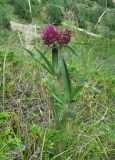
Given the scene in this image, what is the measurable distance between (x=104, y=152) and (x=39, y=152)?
11.7 inches

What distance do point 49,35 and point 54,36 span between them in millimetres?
24

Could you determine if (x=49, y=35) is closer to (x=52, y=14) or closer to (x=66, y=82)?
(x=66, y=82)

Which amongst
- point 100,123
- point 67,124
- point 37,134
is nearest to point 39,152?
point 37,134

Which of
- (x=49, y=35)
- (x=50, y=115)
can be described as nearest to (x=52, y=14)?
(x=50, y=115)

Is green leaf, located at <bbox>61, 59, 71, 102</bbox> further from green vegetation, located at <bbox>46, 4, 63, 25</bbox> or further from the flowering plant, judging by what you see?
green vegetation, located at <bbox>46, 4, 63, 25</bbox>

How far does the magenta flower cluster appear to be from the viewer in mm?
2203

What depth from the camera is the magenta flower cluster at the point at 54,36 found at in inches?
86.7

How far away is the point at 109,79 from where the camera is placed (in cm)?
336

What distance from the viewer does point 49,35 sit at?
7.29ft

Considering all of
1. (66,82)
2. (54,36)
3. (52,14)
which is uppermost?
(54,36)

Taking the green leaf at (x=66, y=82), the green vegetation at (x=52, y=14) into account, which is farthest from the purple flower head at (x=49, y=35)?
the green vegetation at (x=52, y=14)

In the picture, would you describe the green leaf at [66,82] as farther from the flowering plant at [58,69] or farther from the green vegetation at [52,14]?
the green vegetation at [52,14]

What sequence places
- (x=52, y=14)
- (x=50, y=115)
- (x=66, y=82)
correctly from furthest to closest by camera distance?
(x=52, y=14) → (x=50, y=115) → (x=66, y=82)

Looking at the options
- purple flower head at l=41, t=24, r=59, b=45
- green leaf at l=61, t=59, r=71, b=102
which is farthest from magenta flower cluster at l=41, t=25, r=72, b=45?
green leaf at l=61, t=59, r=71, b=102
